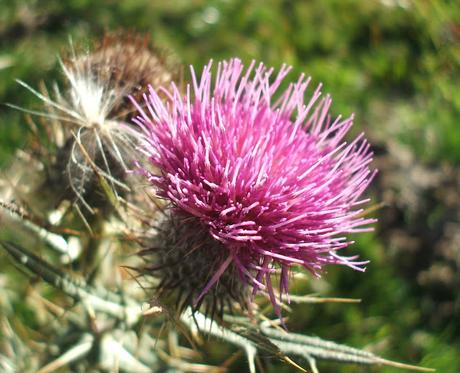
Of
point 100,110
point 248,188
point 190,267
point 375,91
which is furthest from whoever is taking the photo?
point 375,91

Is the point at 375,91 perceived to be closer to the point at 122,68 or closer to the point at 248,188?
the point at 122,68

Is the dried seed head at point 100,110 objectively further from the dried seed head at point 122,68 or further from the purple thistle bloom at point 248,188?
the purple thistle bloom at point 248,188

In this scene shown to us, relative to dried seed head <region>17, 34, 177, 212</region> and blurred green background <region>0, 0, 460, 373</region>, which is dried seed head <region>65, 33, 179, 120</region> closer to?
dried seed head <region>17, 34, 177, 212</region>

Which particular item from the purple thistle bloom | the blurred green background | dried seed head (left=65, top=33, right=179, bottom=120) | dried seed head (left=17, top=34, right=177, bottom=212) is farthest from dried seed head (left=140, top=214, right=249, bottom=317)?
the blurred green background

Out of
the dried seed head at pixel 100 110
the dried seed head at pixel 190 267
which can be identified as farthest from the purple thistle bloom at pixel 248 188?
the dried seed head at pixel 100 110

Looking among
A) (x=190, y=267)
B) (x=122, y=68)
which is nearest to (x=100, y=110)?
(x=122, y=68)

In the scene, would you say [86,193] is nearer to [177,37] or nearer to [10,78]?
[10,78]

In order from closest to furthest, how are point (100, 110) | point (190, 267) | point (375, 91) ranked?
point (190, 267), point (100, 110), point (375, 91)
